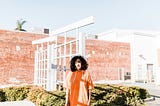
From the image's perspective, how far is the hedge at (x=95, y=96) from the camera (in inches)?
270

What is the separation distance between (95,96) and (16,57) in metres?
13.8

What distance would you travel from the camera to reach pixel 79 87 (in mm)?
4398

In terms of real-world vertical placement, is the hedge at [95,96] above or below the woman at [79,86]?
below

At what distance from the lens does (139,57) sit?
28.1 m

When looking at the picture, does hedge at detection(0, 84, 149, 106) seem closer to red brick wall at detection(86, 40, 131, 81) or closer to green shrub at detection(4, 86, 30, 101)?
green shrub at detection(4, 86, 30, 101)

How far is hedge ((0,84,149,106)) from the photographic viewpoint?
6.85 meters

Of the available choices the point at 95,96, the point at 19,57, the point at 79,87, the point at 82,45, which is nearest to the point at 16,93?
the point at 95,96

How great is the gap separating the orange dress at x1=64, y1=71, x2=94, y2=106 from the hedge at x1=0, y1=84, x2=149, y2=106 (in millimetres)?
2385

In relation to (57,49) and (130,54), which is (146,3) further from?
(130,54)

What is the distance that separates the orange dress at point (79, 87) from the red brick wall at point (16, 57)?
15902 mm

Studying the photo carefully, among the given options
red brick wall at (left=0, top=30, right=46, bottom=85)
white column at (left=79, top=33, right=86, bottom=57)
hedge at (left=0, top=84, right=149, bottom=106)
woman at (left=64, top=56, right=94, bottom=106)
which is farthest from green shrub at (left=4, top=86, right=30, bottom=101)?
red brick wall at (left=0, top=30, right=46, bottom=85)

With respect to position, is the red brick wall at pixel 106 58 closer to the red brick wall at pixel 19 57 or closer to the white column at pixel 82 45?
the red brick wall at pixel 19 57

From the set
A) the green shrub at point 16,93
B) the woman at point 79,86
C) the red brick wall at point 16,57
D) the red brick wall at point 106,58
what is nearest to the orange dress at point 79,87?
the woman at point 79,86

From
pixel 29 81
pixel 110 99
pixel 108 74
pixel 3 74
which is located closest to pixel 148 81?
pixel 108 74
